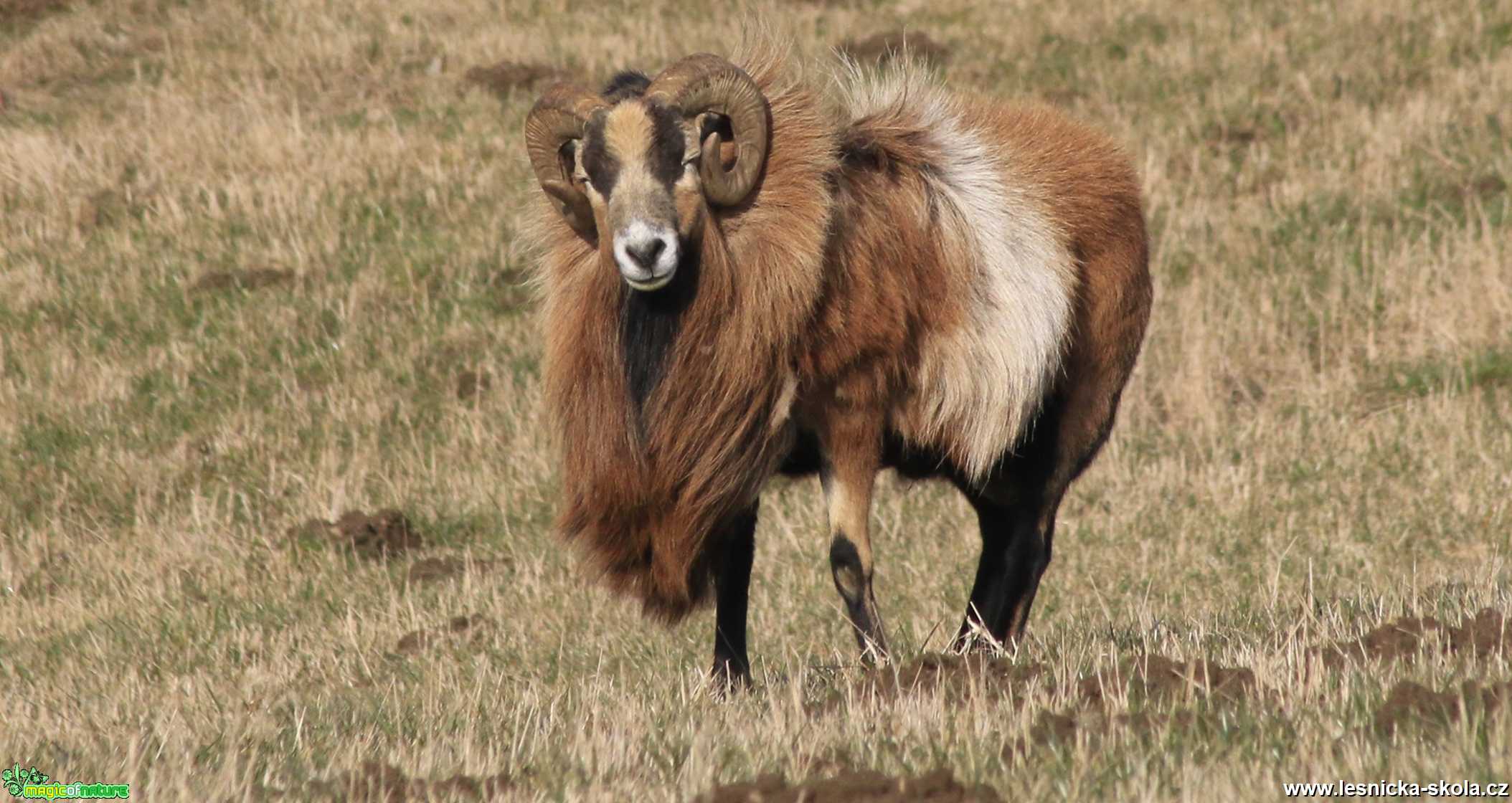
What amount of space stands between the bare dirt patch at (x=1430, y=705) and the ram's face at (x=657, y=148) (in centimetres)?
290

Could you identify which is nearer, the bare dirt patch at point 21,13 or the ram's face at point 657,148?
the ram's face at point 657,148

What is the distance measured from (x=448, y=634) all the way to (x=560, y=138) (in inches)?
116

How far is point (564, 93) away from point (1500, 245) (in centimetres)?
890

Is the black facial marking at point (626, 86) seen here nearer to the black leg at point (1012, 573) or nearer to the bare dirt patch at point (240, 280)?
the black leg at point (1012, 573)

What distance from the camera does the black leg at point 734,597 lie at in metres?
7.11

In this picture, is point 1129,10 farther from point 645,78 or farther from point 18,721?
point 18,721

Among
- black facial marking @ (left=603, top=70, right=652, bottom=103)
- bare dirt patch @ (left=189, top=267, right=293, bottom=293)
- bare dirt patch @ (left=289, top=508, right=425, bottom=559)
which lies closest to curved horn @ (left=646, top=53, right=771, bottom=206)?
black facial marking @ (left=603, top=70, right=652, bottom=103)

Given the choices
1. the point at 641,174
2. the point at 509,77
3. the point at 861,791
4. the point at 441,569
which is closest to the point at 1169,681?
the point at 861,791

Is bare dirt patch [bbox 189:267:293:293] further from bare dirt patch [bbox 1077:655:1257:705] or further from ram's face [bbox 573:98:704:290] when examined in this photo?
bare dirt patch [bbox 1077:655:1257:705]

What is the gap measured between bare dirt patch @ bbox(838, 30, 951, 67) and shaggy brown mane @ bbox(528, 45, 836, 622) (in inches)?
388

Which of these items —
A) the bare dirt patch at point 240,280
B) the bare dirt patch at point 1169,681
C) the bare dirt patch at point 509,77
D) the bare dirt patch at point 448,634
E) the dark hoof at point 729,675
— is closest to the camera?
the bare dirt patch at point 1169,681

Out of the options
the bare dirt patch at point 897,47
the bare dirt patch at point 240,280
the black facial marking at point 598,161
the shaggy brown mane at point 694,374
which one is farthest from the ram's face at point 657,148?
the bare dirt patch at point 897,47

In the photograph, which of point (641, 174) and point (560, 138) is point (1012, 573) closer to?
point (641, 174)

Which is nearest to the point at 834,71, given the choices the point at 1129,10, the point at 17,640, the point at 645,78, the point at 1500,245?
the point at 645,78
